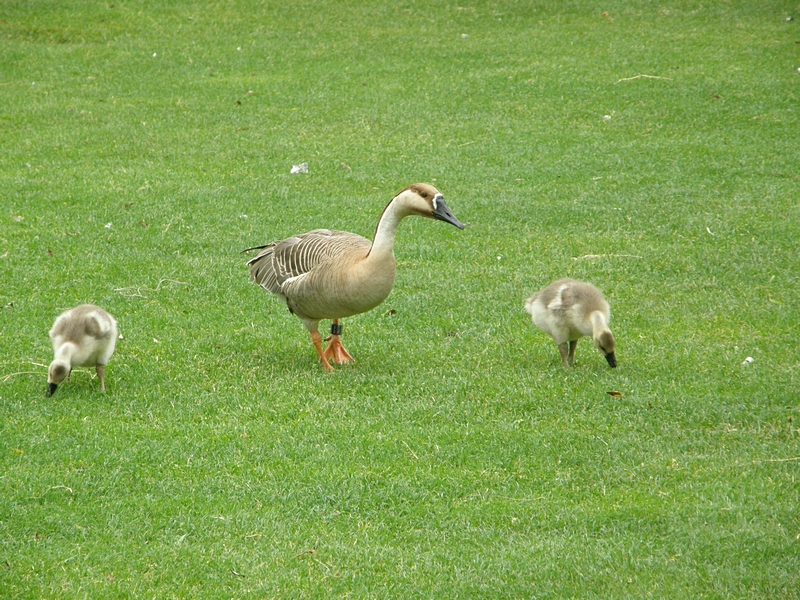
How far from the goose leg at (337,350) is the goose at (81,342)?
183 centimetres

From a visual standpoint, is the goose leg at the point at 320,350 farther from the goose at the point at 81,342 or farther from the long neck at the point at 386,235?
the goose at the point at 81,342

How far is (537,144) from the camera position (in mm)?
15016

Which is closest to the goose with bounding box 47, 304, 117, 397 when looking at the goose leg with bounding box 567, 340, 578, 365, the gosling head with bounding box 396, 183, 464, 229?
the gosling head with bounding box 396, 183, 464, 229

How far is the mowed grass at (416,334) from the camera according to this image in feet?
17.1

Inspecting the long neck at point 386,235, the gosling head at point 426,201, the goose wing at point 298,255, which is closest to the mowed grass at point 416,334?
the goose wing at point 298,255

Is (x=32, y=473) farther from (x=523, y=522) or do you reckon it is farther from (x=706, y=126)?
(x=706, y=126)

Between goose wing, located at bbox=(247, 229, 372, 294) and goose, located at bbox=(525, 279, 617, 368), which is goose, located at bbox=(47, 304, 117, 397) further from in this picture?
goose, located at bbox=(525, 279, 617, 368)

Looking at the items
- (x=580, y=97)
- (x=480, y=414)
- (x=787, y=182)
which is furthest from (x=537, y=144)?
(x=480, y=414)

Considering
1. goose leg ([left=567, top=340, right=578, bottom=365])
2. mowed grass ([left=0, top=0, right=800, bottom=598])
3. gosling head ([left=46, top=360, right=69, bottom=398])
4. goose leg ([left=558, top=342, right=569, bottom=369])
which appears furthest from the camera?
goose leg ([left=567, top=340, right=578, bottom=365])

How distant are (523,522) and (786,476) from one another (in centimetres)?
176

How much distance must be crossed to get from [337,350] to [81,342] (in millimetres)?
2151

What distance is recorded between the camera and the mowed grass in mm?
5215

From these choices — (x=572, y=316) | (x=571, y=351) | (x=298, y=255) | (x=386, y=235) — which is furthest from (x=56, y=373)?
(x=571, y=351)

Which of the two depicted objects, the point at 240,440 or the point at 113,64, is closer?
the point at 240,440
